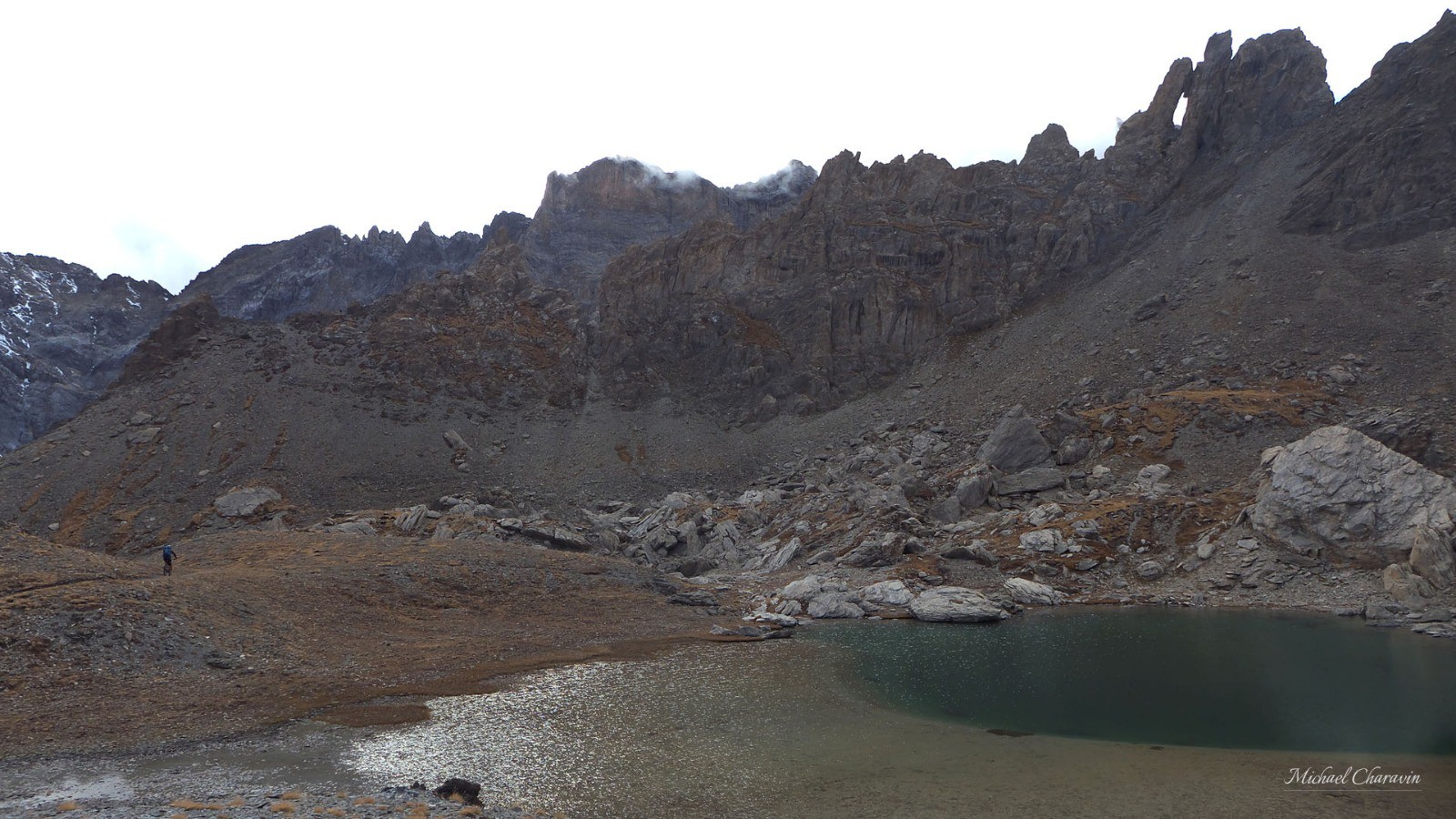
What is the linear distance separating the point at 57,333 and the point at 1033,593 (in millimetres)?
224305

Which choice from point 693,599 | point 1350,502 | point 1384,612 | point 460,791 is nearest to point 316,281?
point 693,599

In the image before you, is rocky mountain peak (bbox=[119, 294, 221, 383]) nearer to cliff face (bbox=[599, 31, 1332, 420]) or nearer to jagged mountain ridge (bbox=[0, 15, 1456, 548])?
jagged mountain ridge (bbox=[0, 15, 1456, 548])

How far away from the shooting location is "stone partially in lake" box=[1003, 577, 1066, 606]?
160ft

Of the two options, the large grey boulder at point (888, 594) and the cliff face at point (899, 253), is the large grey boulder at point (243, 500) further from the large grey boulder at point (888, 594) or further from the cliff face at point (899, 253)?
the large grey boulder at point (888, 594)

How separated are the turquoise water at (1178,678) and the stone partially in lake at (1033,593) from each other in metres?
3.90

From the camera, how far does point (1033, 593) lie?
49125 millimetres

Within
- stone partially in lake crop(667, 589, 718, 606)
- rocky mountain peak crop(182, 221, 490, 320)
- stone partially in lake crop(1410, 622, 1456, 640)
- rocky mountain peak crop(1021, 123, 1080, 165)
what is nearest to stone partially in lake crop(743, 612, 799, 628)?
stone partially in lake crop(667, 589, 718, 606)

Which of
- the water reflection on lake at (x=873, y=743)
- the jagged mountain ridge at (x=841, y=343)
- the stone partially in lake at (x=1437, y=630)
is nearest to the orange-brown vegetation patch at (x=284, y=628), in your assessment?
the water reflection on lake at (x=873, y=743)

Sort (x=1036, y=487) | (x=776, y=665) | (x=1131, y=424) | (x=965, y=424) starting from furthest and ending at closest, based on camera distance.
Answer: (x=965, y=424) → (x=1131, y=424) → (x=1036, y=487) → (x=776, y=665)

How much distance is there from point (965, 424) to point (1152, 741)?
2472 inches

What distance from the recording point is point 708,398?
113 metres

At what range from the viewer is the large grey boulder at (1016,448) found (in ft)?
227

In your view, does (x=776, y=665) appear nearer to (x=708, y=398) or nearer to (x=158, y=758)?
(x=158, y=758)

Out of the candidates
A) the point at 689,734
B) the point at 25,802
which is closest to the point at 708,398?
the point at 689,734
